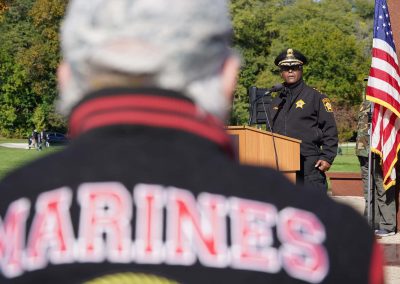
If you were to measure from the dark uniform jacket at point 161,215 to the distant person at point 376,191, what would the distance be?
9.87 m

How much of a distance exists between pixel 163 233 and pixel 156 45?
30 cm

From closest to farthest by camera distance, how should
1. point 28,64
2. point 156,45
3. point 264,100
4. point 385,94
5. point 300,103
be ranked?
1. point 156,45
2. point 300,103
3. point 385,94
4. point 264,100
5. point 28,64

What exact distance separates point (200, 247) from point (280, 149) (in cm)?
717

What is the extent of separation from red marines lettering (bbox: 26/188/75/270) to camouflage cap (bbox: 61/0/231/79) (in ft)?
0.74

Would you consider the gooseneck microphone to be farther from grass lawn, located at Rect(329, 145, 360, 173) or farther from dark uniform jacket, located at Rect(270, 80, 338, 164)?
grass lawn, located at Rect(329, 145, 360, 173)

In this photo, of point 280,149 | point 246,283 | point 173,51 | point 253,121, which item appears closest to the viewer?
point 246,283

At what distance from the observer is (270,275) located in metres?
1.38

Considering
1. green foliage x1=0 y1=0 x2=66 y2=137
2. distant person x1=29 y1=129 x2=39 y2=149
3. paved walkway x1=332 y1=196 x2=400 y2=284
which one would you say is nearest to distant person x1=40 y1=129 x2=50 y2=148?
distant person x1=29 y1=129 x2=39 y2=149

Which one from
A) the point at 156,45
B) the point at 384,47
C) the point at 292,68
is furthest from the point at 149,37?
the point at 384,47

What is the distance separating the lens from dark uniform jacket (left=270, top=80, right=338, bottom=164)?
8.70 meters

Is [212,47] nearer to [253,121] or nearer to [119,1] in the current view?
[119,1]

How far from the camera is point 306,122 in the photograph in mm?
8805

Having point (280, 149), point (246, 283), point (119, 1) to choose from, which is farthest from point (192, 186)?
point (280, 149)

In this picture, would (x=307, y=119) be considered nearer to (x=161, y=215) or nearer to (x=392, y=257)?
(x=392, y=257)
